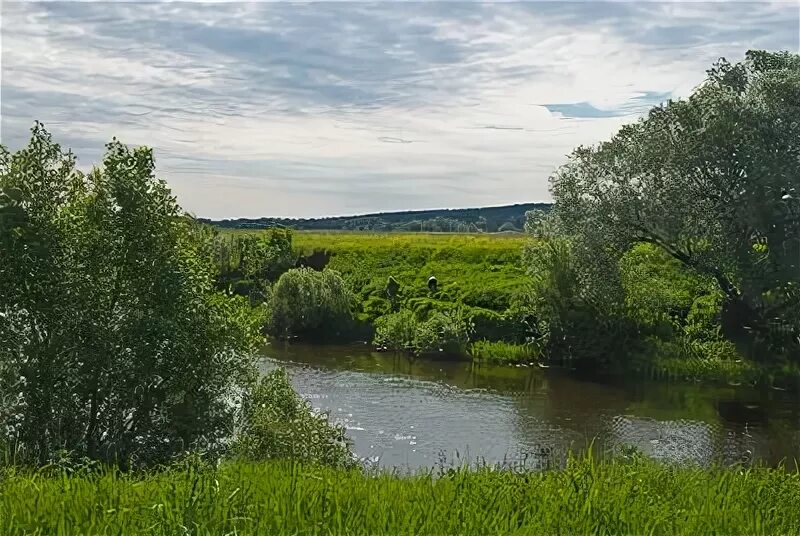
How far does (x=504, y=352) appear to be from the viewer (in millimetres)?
30844

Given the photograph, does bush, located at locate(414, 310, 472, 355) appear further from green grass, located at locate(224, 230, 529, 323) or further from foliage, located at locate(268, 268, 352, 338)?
foliage, located at locate(268, 268, 352, 338)

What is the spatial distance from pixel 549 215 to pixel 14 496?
25599 mm

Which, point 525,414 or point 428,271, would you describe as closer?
point 525,414

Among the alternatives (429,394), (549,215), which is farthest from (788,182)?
(429,394)

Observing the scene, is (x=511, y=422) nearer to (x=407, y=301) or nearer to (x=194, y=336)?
(x=194, y=336)

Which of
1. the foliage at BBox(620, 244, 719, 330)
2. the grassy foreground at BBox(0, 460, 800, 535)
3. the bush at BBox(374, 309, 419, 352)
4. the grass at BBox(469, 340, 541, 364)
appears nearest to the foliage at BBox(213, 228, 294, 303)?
the bush at BBox(374, 309, 419, 352)

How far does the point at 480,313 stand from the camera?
110 ft

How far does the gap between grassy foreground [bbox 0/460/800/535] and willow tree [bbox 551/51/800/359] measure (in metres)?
20.4

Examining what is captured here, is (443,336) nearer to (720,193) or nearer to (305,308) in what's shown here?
(305,308)

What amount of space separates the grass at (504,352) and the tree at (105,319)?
18407 mm

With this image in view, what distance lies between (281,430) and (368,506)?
9.42 metres

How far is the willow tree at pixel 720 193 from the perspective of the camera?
2303cm

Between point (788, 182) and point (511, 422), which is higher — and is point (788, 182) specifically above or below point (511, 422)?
above

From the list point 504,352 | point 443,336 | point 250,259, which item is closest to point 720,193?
point 504,352
